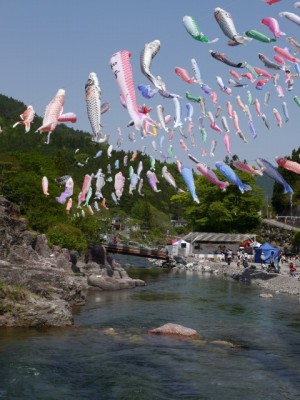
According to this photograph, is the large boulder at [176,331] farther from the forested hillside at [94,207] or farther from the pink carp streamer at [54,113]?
the pink carp streamer at [54,113]

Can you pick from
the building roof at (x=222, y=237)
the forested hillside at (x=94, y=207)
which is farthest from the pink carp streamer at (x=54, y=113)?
the building roof at (x=222, y=237)

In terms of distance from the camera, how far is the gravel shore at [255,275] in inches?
1633

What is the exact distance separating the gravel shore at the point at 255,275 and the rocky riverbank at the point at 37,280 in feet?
35.1

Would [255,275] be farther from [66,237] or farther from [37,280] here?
[37,280]

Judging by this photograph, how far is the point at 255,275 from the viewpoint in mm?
48750

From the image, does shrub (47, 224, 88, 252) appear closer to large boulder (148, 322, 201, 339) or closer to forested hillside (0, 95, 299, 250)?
forested hillside (0, 95, 299, 250)

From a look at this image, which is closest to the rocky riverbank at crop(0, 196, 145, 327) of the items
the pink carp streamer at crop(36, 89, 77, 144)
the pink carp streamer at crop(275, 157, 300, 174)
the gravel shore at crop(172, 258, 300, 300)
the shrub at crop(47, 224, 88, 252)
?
the shrub at crop(47, 224, 88, 252)

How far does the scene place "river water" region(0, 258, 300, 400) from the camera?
14.6 metres

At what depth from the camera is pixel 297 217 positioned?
80.1 meters

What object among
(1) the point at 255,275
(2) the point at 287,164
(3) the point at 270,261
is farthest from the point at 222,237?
(2) the point at 287,164

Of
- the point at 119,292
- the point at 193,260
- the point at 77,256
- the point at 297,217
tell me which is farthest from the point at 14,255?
the point at 297,217

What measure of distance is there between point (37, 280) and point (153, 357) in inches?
378

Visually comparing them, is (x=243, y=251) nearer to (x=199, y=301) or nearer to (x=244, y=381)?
(x=199, y=301)

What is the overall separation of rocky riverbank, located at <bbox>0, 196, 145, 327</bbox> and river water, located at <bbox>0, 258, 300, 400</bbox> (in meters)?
0.95
